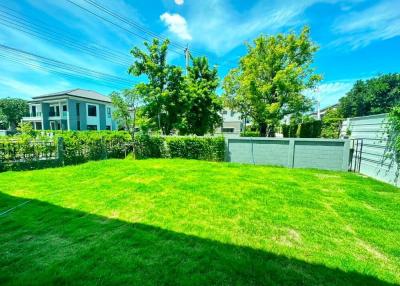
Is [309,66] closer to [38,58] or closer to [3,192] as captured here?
[3,192]

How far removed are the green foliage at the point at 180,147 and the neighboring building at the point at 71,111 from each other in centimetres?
1920

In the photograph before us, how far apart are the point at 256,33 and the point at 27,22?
1523 cm

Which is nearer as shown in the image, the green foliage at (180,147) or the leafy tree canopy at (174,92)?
the green foliage at (180,147)

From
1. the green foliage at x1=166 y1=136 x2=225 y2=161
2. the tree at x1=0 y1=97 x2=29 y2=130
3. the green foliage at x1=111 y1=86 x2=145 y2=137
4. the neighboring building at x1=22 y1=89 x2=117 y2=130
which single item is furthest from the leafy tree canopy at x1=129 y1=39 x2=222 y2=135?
the tree at x1=0 y1=97 x2=29 y2=130

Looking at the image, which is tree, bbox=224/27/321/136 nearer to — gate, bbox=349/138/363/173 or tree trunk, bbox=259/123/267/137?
tree trunk, bbox=259/123/267/137

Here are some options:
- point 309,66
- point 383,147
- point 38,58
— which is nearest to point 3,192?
point 383,147

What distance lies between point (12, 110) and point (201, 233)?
2186 inches

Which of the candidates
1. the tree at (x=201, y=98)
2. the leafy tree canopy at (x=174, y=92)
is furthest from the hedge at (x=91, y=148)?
the tree at (x=201, y=98)

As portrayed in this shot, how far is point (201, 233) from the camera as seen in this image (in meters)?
3.00

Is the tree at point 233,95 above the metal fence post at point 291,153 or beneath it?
above

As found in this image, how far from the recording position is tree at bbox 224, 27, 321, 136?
1294 cm

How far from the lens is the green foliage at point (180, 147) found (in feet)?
32.6

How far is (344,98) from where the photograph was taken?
3216 cm

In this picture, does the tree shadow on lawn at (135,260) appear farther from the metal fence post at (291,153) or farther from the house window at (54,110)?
the house window at (54,110)
